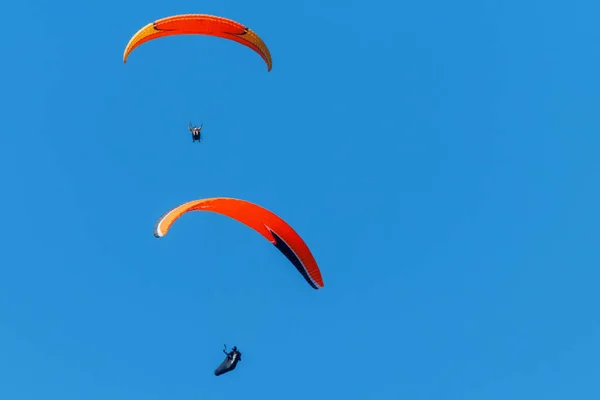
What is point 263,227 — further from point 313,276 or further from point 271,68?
point 271,68

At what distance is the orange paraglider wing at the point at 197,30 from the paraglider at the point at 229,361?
12.1 metres

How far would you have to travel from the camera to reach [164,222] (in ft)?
96.1

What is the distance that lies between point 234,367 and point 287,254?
4792 millimetres

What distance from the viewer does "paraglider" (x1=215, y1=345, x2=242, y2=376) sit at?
32656 mm

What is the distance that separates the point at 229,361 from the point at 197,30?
43.2ft

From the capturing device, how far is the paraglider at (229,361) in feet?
107

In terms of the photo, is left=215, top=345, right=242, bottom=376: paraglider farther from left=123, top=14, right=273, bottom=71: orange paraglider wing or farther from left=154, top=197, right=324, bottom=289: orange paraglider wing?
left=123, top=14, right=273, bottom=71: orange paraglider wing

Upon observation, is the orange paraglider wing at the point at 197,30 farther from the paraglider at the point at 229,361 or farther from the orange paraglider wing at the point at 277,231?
the paraglider at the point at 229,361

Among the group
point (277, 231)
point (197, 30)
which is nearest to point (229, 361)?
point (277, 231)

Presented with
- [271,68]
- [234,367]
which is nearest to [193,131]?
[271,68]

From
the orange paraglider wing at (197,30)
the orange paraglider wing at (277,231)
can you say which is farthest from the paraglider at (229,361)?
the orange paraglider wing at (197,30)

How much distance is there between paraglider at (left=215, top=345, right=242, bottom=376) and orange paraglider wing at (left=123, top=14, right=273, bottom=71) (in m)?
12.1

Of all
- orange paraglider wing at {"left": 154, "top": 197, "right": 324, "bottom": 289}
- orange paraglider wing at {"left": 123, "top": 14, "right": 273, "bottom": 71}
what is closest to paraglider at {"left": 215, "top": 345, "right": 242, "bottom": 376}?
orange paraglider wing at {"left": 154, "top": 197, "right": 324, "bottom": 289}

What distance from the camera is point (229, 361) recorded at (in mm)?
32875
